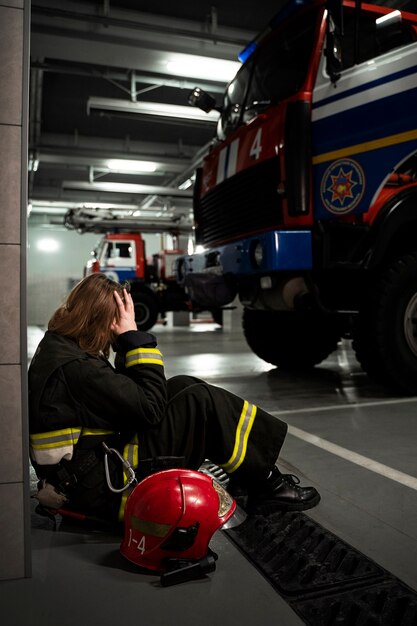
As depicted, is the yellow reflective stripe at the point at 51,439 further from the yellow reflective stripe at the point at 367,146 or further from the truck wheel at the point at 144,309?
the truck wheel at the point at 144,309

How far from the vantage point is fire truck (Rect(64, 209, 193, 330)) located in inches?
489

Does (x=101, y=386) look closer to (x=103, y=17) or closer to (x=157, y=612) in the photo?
(x=157, y=612)

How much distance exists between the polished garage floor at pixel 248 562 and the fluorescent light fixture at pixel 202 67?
5.57 meters

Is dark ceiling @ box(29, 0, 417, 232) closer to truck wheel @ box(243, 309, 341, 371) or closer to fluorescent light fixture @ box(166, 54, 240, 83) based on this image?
fluorescent light fixture @ box(166, 54, 240, 83)

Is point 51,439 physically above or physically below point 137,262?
below

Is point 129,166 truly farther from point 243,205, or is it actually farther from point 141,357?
point 141,357

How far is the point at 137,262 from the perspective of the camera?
519 inches

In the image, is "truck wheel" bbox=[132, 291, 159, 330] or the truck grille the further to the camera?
"truck wheel" bbox=[132, 291, 159, 330]

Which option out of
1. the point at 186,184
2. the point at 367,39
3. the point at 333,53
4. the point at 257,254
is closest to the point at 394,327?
the point at 257,254

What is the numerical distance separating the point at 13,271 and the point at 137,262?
11.8 metres

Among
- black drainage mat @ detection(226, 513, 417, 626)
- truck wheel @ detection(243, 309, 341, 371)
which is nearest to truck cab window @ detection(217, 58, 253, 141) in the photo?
truck wheel @ detection(243, 309, 341, 371)

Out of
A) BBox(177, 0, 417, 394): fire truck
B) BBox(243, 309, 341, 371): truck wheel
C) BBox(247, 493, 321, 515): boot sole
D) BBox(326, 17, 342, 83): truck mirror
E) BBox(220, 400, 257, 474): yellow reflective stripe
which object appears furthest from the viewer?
BBox(243, 309, 341, 371): truck wheel

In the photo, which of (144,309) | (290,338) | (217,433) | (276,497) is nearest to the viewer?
(217,433)

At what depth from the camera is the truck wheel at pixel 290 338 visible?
5550 mm
